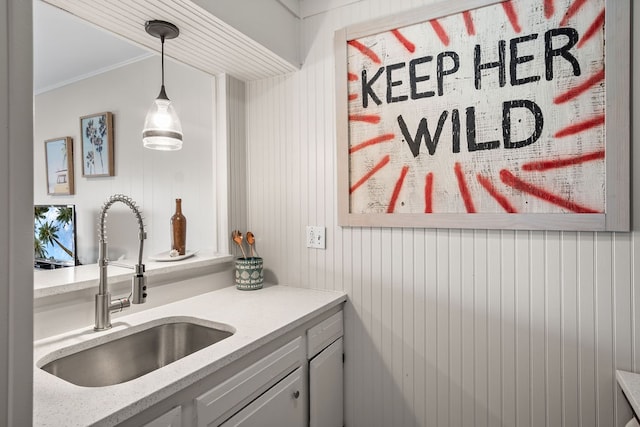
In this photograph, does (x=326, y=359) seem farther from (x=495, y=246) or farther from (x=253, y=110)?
(x=253, y=110)

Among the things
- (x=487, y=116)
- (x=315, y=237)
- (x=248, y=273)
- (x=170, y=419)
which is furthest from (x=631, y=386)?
(x=248, y=273)

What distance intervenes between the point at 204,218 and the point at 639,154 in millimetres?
2011

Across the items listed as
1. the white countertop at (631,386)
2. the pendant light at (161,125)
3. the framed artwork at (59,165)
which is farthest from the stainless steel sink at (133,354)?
the framed artwork at (59,165)

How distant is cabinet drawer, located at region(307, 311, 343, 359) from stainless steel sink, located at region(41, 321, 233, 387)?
0.35m

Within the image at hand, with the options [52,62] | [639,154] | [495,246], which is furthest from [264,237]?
[52,62]

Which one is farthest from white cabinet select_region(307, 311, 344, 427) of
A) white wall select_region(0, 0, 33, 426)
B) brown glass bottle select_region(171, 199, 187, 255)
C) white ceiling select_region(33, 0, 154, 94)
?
white ceiling select_region(33, 0, 154, 94)

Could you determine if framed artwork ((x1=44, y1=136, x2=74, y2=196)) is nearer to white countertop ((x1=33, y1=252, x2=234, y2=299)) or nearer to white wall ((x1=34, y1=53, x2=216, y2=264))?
white wall ((x1=34, y1=53, x2=216, y2=264))

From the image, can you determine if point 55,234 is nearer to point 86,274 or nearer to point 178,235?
point 178,235

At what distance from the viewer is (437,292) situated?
1.52m

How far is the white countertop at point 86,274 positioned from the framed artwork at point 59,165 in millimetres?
1951

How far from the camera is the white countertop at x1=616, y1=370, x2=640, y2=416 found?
41.9 inches

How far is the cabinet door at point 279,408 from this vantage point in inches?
44.1

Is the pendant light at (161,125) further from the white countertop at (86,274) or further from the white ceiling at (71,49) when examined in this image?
the white ceiling at (71,49)

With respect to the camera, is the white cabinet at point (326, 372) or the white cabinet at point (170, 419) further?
the white cabinet at point (326, 372)
